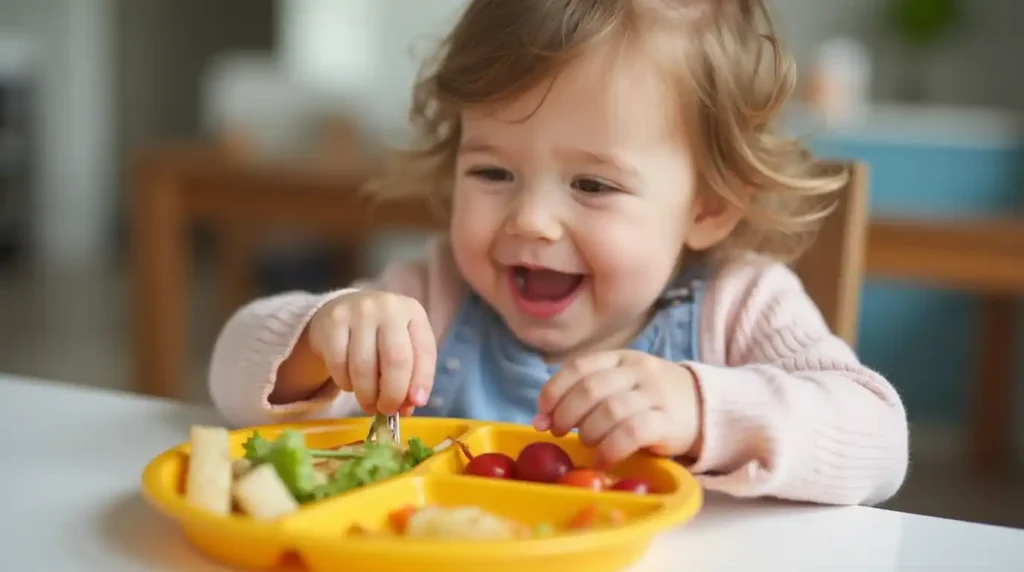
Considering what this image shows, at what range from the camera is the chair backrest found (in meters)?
1.01

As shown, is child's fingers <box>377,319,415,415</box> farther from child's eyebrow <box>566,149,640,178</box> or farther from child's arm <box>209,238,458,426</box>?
child's eyebrow <box>566,149,640,178</box>

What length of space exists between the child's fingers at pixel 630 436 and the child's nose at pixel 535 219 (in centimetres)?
24

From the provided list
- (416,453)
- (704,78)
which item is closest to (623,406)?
(416,453)

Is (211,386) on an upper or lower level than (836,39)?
lower

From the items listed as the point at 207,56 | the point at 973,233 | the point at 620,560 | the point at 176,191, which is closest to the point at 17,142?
the point at 207,56

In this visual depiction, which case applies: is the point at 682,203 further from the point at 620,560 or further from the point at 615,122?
the point at 620,560

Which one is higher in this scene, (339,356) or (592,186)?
(592,186)

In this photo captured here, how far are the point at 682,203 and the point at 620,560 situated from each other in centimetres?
47

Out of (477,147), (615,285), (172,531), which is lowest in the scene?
(172,531)

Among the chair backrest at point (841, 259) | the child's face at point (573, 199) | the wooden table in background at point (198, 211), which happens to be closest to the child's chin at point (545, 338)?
the child's face at point (573, 199)

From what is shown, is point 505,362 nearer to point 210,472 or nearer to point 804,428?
point 804,428

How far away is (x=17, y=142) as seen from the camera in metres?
5.23

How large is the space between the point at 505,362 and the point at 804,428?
330 mm

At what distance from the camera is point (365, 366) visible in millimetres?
724
